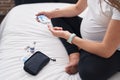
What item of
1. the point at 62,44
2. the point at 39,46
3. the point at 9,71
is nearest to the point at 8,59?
the point at 9,71

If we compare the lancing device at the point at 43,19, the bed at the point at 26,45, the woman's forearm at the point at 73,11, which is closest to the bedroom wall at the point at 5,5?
the bed at the point at 26,45

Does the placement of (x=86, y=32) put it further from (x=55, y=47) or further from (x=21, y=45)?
(x=21, y=45)

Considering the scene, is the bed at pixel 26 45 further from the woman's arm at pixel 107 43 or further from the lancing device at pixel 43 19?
the woman's arm at pixel 107 43

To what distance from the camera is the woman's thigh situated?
1303 millimetres

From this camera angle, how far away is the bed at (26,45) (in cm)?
138

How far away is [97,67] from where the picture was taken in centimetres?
130

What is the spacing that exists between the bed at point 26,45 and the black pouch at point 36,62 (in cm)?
2

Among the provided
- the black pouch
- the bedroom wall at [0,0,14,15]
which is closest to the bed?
the black pouch

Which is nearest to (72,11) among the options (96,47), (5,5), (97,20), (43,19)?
→ (43,19)

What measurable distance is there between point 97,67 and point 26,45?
0.49 m

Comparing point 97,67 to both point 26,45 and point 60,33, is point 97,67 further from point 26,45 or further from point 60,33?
point 26,45

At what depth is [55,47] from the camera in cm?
160

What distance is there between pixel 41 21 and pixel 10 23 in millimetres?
213

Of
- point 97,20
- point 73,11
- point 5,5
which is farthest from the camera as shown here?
point 5,5
